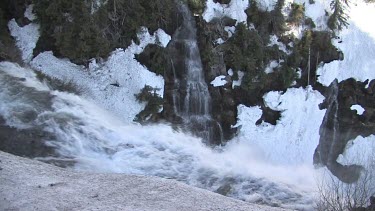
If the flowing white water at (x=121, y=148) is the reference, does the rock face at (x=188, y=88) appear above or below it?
above

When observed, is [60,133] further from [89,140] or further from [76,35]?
[76,35]

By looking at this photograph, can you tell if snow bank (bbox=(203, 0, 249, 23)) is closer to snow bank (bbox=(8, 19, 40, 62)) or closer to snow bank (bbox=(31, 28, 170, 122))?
snow bank (bbox=(31, 28, 170, 122))

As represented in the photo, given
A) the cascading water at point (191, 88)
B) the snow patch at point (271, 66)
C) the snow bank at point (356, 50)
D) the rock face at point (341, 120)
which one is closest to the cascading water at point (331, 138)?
the rock face at point (341, 120)

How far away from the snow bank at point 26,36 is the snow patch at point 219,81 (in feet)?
22.3

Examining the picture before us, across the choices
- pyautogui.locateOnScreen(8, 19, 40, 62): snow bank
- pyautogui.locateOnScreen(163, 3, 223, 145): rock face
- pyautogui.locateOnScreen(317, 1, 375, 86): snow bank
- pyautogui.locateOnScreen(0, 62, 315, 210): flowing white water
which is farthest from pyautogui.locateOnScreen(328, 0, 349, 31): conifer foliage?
pyautogui.locateOnScreen(8, 19, 40, 62): snow bank

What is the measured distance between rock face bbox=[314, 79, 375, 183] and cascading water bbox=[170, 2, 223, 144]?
15.3 ft

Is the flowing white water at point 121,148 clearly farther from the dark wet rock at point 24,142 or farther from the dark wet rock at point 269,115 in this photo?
the dark wet rock at point 269,115


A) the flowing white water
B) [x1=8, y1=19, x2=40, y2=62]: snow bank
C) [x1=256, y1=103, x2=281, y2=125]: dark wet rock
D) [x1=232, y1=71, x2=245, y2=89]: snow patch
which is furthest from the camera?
[x1=256, y1=103, x2=281, y2=125]: dark wet rock

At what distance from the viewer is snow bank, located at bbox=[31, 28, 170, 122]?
1554cm

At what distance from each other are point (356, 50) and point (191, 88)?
7823 mm

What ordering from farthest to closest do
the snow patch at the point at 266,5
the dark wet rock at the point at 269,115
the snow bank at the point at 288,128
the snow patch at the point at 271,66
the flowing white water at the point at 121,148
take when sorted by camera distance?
1. the snow patch at the point at 266,5
2. the snow patch at the point at 271,66
3. the dark wet rock at the point at 269,115
4. the snow bank at the point at 288,128
5. the flowing white water at the point at 121,148

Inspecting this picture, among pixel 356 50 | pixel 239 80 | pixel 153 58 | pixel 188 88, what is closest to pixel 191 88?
pixel 188 88

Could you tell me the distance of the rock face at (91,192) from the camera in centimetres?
740

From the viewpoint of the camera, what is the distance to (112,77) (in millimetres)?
15852
